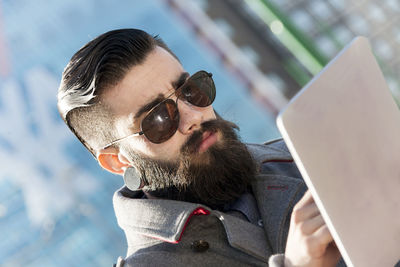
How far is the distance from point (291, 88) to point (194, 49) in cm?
91

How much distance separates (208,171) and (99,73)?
28cm

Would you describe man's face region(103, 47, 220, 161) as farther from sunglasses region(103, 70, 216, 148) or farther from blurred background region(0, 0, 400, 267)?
blurred background region(0, 0, 400, 267)

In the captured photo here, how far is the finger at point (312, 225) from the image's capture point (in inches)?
22.2

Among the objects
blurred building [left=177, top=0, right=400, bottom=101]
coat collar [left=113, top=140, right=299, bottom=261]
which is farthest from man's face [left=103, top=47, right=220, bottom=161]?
blurred building [left=177, top=0, right=400, bottom=101]

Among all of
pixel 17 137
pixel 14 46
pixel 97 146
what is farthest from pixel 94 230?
pixel 97 146

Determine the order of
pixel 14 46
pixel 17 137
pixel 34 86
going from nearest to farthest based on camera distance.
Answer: pixel 17 137
pixel 34 86
pixel 14 46

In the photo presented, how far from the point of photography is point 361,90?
0.61 meters

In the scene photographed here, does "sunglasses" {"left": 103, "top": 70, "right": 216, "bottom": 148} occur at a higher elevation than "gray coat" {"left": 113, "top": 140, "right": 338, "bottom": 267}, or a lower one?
higher

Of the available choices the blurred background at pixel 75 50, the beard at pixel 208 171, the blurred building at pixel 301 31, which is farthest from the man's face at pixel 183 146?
the blurred building at pixel 301 31

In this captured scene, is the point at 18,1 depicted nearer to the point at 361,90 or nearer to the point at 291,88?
the point at 291,88

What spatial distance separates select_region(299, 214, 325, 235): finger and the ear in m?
0.52

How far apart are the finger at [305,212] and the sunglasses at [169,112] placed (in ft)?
1.24

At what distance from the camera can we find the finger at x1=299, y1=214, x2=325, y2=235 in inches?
22.2

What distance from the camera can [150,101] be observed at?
913 mm
